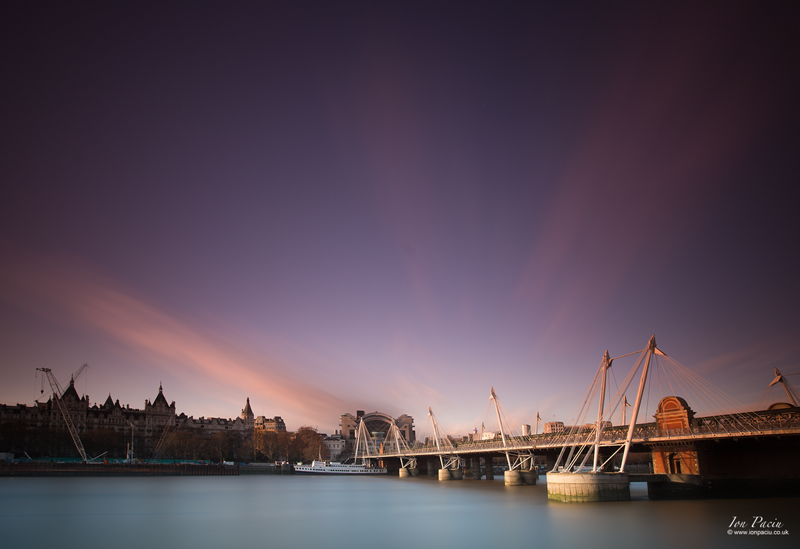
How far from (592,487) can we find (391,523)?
1640cm

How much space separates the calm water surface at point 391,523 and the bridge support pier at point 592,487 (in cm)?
77

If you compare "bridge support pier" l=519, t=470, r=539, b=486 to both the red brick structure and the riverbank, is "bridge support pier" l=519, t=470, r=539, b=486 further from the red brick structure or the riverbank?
the riverbank

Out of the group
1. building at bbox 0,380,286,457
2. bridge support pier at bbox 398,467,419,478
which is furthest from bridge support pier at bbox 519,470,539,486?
building at bbox 0,380,286,457

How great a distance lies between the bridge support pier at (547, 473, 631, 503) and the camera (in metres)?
45.0

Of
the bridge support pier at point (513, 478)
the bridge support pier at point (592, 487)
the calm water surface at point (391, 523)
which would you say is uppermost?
the bridge support pier at point (592, 487)

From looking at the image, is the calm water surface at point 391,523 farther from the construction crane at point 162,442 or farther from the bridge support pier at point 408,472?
the construction crane at point 162,442

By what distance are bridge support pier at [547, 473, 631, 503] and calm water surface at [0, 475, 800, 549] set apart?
0.77 m

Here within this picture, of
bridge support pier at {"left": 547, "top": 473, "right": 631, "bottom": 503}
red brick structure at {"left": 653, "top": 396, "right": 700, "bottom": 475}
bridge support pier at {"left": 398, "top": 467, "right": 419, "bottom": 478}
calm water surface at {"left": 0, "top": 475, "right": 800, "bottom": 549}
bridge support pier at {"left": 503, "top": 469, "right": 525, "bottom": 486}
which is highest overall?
red brick structure at {"left": 653, "top": 396, "right": 700, "bottom": 475}

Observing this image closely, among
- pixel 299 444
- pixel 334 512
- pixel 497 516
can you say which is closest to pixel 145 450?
pixel 299 444

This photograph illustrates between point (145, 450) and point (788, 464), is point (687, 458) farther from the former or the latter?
point (145, 450)

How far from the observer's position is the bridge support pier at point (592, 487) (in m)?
45.0

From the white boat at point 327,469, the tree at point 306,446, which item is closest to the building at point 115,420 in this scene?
the tree at point 306,446

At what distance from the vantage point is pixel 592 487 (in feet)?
148

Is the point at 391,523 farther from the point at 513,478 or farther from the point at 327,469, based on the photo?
the point at 327,469
